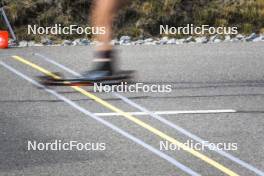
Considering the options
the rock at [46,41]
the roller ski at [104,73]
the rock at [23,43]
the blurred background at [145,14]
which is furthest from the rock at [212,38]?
the roller ski at [104,73]

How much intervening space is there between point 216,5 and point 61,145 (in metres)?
10.6

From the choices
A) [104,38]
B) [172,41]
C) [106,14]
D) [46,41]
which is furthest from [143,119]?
[46,41]

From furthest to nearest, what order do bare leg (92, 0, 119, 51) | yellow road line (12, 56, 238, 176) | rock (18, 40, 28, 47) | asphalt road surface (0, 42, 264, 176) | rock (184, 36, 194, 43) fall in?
rock (184, 36, 194, 43) → rock (18, 40, 28, 47) → asphalt road surface (0, 42, 264, 176) → yellow road line (12, 56, 238, 176) → bare leg (92, 0, 119, 51)

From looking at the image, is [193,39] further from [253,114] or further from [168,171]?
[168,171]

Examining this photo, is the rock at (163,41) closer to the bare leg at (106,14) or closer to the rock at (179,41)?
the rock at (179,41)

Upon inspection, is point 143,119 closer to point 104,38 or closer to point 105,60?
point 105,60

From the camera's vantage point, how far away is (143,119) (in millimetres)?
8438

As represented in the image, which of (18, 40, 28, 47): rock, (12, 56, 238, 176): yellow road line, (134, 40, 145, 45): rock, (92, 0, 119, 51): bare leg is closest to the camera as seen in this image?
(92, 0, 119, 51): bare leg

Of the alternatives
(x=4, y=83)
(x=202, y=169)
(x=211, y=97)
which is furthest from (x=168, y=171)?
(x=4, y=83)

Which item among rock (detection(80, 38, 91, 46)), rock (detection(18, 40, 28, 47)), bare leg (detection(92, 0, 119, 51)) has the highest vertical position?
bare leg (detection(92, 0, 119, 51))

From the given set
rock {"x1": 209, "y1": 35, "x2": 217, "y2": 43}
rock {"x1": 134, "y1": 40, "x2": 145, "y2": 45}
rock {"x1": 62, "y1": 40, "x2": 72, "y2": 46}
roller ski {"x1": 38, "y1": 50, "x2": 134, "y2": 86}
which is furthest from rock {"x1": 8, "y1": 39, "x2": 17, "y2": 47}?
roller ski {"x1": 38, "y1": 50, "x2": 134, "y2": 86}

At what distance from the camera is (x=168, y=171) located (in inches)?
251

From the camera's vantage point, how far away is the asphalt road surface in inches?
262

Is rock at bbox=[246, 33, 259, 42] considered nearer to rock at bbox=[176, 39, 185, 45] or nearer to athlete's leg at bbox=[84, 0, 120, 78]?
rock at bbox=[176, 39, 185, 45]
